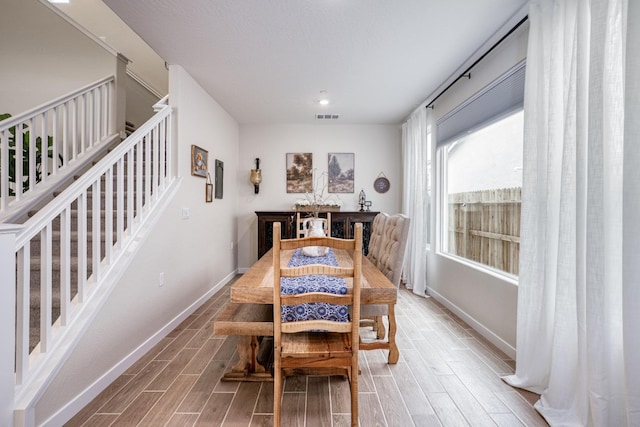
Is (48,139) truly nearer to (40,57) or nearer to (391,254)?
(40,57)

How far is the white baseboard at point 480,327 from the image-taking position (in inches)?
87.3

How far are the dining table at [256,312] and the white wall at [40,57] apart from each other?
3.43m

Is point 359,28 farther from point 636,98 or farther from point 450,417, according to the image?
Answer: point 450,417

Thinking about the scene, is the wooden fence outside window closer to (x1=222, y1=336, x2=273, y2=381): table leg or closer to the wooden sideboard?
the wooden sideboard

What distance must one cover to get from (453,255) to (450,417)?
2.08 metres

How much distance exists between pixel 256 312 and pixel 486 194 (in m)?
2.37

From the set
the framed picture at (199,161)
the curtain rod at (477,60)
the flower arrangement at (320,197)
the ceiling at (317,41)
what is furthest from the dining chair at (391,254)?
the flower arrangement at (320,197)

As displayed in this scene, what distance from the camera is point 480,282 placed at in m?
2.63

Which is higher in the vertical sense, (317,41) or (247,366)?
(317,41)

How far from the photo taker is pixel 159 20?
85.3 inches

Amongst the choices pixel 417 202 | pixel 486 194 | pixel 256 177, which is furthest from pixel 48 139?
pixel 486 194

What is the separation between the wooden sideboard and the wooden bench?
8.20 ft

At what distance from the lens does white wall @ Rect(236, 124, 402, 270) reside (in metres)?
4.88

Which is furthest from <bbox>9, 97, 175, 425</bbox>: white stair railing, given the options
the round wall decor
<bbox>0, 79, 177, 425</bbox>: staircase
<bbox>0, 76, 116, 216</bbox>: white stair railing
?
the round wall decor
